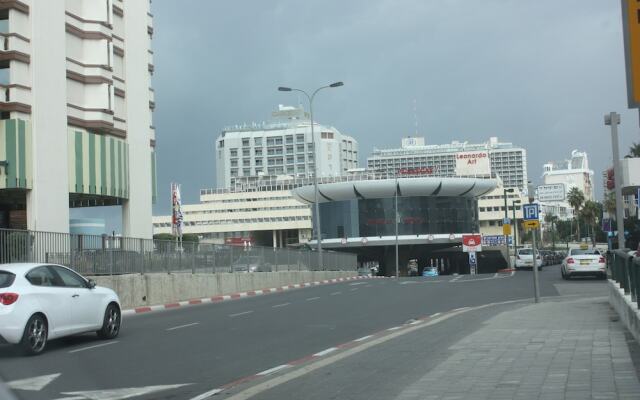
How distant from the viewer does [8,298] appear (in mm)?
12055

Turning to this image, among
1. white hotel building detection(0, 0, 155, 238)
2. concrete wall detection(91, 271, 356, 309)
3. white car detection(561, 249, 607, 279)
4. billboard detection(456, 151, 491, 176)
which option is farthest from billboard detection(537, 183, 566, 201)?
billboard detection(456, 151, 491, 176)

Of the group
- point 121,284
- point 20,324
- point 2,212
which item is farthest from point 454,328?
point 2,212

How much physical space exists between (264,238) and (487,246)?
212 ft

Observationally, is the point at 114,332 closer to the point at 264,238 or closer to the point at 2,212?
the point at 2,212

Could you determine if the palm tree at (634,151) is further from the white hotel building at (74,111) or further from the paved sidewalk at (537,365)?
the paved sidewalk at (537,365)

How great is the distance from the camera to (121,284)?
2345 centimetres

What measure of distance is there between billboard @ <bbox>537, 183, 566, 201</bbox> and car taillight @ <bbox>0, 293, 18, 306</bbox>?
1403 cm

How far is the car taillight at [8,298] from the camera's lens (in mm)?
12023

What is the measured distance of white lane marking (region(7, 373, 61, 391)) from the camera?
9236 mm

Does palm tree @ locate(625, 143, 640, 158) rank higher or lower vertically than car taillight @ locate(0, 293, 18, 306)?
higher

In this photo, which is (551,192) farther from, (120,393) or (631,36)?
(120,393)

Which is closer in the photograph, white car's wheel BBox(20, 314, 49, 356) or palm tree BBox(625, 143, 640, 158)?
white car's wheel BBox(20, 314, 49, 356)

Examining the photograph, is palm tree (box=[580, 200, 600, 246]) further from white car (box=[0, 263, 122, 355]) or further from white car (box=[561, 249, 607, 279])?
white car (box=[0, 263, 122, 355])

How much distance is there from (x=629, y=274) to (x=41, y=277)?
32.1 ft
